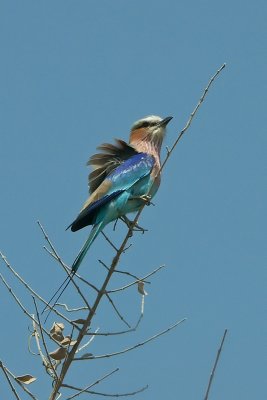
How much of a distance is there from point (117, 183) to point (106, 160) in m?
0.31

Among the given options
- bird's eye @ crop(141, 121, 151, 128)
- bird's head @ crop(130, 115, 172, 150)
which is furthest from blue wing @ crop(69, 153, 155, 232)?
bird's eye @ crop(141, 121, 151, 128)

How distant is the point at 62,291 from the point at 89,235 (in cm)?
108

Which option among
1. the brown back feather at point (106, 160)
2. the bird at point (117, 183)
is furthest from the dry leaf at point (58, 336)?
the brown back feather at point (106, 160)

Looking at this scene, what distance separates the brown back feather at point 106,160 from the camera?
6.61 meters

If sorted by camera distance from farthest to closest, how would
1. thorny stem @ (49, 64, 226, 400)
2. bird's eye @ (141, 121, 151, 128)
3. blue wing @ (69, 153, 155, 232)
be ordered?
1. bird's eye @ (141, 121, 151, 128)
2. blue wing @ (69, 153, 155, 232)
3. thorny stem @ (49, 64, 226, 400)

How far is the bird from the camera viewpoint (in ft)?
20.3

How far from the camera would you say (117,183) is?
21.4ft

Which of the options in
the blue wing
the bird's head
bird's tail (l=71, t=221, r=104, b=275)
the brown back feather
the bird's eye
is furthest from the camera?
the bird's eye

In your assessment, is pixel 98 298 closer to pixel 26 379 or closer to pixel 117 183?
pixel 26 379

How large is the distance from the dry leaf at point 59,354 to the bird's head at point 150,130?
3.31 meters

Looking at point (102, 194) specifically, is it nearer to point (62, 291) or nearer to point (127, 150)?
point (127, 150)

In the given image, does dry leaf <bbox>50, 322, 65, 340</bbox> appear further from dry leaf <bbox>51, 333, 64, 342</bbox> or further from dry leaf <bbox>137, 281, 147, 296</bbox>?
dry leaf <bbox>137, 281, 147, 296</bbox>

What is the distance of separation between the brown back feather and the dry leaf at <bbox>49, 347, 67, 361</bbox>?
234 centimetres

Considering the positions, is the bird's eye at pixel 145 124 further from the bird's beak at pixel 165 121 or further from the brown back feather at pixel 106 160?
the brown back feather at pixel 106 160
